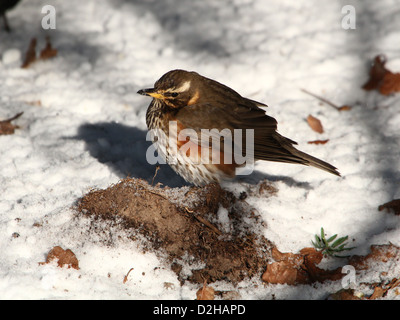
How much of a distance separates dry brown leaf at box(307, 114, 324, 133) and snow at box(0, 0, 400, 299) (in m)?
0.06

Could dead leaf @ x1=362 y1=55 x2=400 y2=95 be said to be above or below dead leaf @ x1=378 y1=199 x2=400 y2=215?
above

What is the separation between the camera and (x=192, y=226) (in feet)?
10.6

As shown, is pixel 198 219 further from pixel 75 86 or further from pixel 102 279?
pixel 75 86

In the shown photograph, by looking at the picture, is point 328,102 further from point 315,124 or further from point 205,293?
point 205,293

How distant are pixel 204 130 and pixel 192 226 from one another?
0.80 m

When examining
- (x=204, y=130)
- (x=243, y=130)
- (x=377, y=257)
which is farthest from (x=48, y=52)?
(x=377, y=257)

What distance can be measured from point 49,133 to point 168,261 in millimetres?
2095

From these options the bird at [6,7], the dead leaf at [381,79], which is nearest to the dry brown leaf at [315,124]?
the dead leaf at [381,79]

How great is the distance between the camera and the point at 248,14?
6.16 m

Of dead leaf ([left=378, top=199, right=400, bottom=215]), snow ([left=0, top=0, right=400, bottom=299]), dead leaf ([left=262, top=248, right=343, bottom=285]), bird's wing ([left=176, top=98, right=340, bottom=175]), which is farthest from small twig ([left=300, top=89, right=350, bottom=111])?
dead leaf ([left=262, top=248, right=343, bottom=285])

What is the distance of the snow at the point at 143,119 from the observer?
10.3ft

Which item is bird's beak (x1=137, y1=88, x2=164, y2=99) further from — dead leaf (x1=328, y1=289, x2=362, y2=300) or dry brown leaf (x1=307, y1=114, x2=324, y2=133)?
dead leaf (x1=328, y1=289, x2=362, y2=300)

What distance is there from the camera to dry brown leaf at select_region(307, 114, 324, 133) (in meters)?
4.69

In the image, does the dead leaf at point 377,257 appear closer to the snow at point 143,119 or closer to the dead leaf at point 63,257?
the snow at point 143,119
